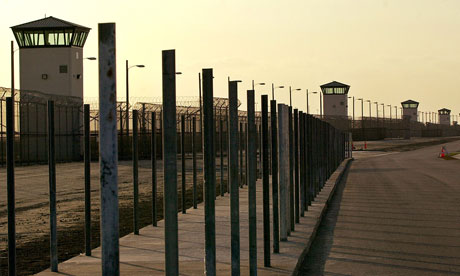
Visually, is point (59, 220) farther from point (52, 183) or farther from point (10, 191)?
point (10, 191)

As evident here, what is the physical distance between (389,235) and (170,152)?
7.24m

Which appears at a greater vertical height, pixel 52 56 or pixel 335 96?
pixel 335 96

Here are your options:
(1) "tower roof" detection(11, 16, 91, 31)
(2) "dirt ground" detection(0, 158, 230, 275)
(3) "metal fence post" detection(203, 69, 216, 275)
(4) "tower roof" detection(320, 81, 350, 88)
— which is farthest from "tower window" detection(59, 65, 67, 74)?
(4) "tower roof" detection(320, 81, 350, 88)

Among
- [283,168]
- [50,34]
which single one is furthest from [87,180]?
[50,34]

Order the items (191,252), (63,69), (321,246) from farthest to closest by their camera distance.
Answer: (63,69), (321,246), (191,252)

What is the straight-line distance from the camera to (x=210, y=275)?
18.0 ft

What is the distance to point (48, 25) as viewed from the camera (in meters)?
57.1

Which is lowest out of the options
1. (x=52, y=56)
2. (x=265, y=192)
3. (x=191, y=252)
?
(x=191, y=252)

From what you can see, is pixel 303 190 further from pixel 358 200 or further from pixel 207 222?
pixel 207 222

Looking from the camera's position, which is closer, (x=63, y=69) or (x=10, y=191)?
(x=10, y=191)

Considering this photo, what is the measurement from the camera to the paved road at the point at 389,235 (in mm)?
8453

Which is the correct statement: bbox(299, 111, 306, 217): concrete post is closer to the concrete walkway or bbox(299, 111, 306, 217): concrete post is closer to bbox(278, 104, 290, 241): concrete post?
the concrete walkway

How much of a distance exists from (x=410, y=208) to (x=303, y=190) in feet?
11.4

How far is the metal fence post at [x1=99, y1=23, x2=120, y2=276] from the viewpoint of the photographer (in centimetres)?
Answer: 350
